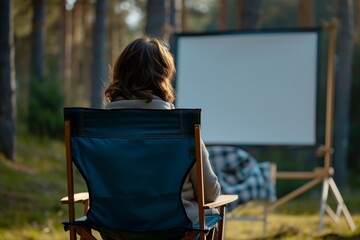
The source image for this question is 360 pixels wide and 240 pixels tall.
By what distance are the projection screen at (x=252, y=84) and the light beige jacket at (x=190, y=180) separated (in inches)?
126

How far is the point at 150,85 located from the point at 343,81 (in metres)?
11.4

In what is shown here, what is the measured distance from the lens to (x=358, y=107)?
18.6 meters

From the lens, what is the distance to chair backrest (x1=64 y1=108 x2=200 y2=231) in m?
2.72

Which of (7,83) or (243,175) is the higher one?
(7,83)

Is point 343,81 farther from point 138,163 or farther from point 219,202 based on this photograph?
point 138,163

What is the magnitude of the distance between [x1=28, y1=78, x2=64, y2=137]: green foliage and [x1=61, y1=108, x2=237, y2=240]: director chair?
9045 mm

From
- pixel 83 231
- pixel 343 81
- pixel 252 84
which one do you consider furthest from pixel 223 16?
pixel 83 231

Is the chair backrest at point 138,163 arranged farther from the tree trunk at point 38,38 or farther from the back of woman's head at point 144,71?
the tree trunk at point 38,38

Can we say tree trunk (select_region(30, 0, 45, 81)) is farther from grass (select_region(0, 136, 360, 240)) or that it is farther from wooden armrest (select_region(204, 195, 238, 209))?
wooden armrest (select_region(204, 195, 238, 209))

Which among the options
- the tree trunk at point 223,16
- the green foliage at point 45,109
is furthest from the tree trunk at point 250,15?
the tree trunk at point 223,16

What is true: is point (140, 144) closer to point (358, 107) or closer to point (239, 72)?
point (239, 72)

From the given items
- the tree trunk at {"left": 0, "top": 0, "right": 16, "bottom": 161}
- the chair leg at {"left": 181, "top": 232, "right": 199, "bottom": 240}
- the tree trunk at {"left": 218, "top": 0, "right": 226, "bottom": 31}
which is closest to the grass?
the tree trunk at {"left": 0, "top": 0, "right": 16, "bottom": 161}

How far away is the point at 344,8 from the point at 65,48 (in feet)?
29.2

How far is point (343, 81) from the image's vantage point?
13797 millimetres
